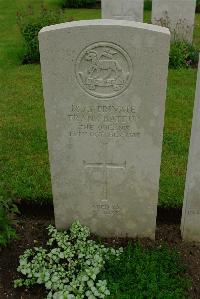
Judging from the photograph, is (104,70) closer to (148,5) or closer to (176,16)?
(176,16)

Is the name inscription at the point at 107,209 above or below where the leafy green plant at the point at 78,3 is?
below

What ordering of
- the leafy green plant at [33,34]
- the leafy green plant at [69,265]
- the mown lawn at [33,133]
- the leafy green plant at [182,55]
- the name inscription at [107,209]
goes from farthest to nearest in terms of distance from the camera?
the leafy green plant at [33,34] → the leafy green plant at [182,55] → the mown lawn at [33,133] → the name inscription at [107,209] → the leafy green plant at [69,265]

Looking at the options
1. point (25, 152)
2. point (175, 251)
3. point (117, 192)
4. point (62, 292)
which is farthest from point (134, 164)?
point (25, 152)

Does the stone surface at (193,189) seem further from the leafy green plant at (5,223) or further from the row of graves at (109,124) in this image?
the leafy green plant at (5,223)

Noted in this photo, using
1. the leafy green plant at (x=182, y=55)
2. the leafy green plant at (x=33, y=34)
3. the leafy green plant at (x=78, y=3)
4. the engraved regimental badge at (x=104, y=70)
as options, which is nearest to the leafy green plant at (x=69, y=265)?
the engraved regimental badge at (x=104, y=70)

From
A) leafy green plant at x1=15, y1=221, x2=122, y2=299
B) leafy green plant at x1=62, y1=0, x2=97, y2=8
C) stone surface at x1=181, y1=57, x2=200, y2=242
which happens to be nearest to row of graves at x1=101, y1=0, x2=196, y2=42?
leafy green plant at x1=62, y1=0, x2=97, y2=8

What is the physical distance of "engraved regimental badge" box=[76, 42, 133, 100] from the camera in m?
3.20

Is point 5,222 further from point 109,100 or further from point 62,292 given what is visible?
point 109,100

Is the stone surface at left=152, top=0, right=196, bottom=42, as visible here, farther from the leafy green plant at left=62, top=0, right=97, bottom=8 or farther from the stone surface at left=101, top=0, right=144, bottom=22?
the leafy green plant at left=62, top=0, right=97, bottom=8

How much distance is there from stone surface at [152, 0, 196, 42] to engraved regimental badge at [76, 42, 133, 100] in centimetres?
591

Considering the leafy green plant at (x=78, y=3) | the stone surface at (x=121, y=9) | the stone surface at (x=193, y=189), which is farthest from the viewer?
the leafy green plant at (x=78, y=3)

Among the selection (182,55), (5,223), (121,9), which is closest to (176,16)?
(182,55)

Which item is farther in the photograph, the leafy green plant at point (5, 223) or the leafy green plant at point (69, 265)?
the leafy green plant at point (5, 223)

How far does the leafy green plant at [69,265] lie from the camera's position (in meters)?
3.33
